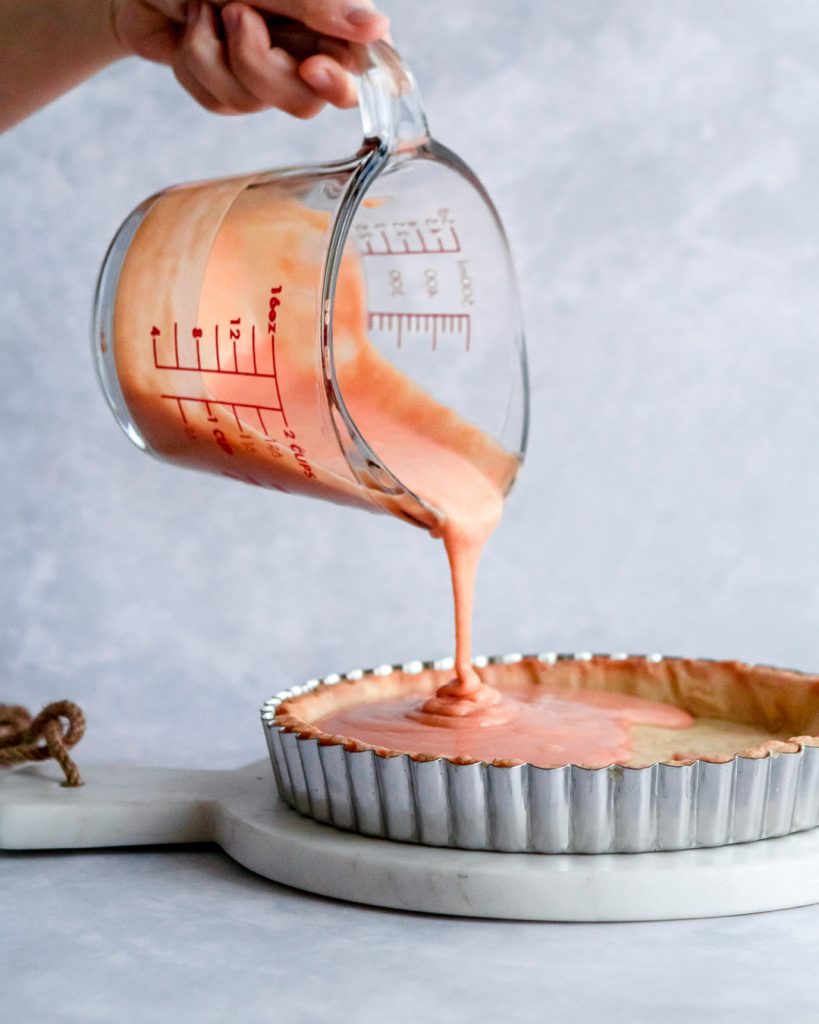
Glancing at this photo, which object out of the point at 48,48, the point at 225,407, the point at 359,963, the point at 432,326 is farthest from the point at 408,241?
the point at 359,963

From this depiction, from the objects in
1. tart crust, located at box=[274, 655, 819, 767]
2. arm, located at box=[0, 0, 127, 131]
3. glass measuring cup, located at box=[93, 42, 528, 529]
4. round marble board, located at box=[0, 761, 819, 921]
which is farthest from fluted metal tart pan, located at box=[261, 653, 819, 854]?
arm, located at box=[0, 0, 127, 131]

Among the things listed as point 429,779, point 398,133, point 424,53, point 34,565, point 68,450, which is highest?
point 424,53

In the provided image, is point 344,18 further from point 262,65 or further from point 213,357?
point 213,357

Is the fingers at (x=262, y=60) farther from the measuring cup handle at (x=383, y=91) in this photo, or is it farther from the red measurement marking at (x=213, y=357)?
the red measurement marking at (x=213, y=357)

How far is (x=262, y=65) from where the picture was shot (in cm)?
149

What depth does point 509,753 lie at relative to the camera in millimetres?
1463

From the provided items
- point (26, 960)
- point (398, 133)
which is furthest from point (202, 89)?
point (26, 960)

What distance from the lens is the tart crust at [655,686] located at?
1.71 m

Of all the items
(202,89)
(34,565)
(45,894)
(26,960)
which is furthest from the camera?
(34,565)

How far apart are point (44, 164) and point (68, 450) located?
0.48 m

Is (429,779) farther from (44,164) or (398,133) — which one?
(44,164)

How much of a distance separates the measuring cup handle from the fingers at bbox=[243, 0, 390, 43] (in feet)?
0.09

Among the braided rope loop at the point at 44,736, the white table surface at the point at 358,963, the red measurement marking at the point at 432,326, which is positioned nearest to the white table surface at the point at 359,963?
the white table surface at the point at 358,963

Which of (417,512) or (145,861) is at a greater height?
Result: (417,512)
